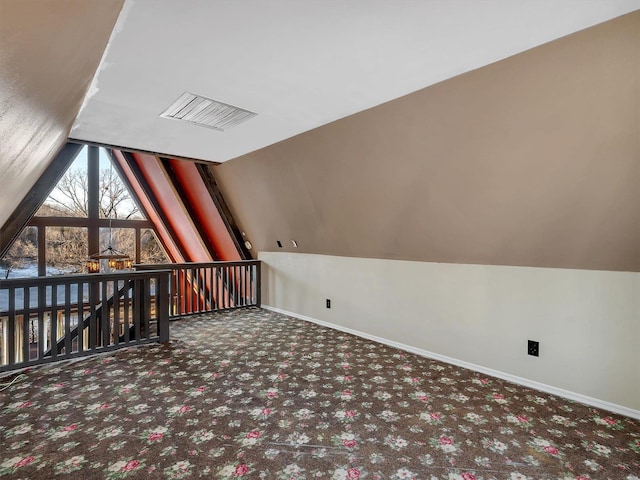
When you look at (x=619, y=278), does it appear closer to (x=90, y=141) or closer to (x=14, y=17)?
(x=14, y=17)

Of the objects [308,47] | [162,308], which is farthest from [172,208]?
[308,47]

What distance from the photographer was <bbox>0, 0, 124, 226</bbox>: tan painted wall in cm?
110

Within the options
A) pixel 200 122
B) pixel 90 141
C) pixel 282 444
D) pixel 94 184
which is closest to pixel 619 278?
pixel 282 444

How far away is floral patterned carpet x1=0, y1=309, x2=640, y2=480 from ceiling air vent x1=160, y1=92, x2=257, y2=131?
245 centimetres

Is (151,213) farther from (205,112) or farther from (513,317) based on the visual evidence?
(513,317)

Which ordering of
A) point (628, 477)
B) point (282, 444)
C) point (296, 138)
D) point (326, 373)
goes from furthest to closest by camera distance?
point (296, 138), point (326, 373), point (282, 444), point (628, 477)

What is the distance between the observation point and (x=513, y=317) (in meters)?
3.17

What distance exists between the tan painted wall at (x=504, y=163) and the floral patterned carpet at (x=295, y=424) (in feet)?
4.08

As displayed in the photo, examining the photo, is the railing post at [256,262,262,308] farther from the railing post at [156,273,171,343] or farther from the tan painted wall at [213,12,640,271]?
the tan painted wall at [213,12,640,271]

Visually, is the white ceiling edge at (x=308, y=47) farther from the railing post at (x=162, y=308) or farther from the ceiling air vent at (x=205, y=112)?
the railing post at (x=162, y=308)

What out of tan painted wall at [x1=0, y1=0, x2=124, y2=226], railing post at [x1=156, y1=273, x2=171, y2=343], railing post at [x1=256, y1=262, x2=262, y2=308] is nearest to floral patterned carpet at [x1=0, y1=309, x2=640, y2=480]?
railing post at [x1=156, y1=273, x2=171, y2=343]

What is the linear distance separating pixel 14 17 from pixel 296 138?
9.95ft

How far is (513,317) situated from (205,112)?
341cm

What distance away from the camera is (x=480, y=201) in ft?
9.68
